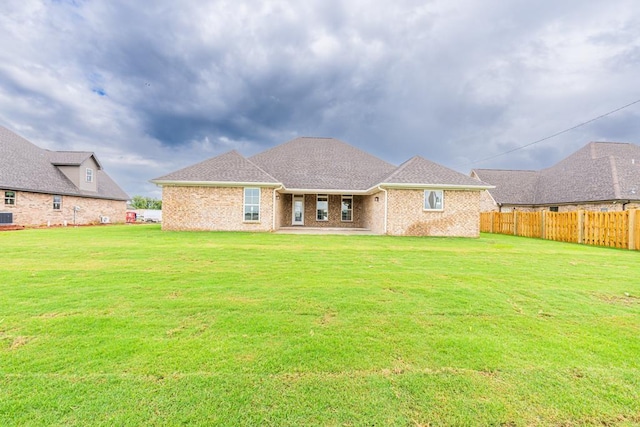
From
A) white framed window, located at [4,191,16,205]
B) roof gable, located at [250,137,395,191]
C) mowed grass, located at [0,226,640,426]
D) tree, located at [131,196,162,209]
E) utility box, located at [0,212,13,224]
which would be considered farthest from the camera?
tree, located at [131,196,162,209]

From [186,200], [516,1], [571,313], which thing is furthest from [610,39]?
[186,200]

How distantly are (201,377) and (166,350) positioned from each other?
0.70m

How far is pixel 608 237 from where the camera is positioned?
12.4 m

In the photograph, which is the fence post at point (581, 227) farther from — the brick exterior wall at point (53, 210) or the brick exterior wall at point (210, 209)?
the brick exterior wall at point (53, 210)

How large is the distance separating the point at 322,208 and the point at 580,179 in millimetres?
21649

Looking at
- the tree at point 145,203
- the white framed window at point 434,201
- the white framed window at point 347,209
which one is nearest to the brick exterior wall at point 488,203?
the white framed window at point 434,201

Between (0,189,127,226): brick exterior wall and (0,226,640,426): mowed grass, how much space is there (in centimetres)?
1801

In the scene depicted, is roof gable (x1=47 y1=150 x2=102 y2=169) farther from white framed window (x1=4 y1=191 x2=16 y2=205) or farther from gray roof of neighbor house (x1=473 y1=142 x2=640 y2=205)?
gray roof of neighbor house (x1=473 y1=142 x2=640 y2=205)

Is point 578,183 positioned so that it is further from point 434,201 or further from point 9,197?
point 9,197

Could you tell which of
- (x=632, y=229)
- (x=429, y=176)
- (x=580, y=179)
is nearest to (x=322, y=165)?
(x=429, y=176)

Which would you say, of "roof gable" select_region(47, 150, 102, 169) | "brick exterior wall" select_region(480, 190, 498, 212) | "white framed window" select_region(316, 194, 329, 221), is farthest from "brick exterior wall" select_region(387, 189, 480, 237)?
"roof gable" select_region(47, 150, 102, 169)

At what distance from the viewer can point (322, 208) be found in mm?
20719

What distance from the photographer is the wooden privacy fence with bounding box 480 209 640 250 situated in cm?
1154

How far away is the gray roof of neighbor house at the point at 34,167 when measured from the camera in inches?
729
